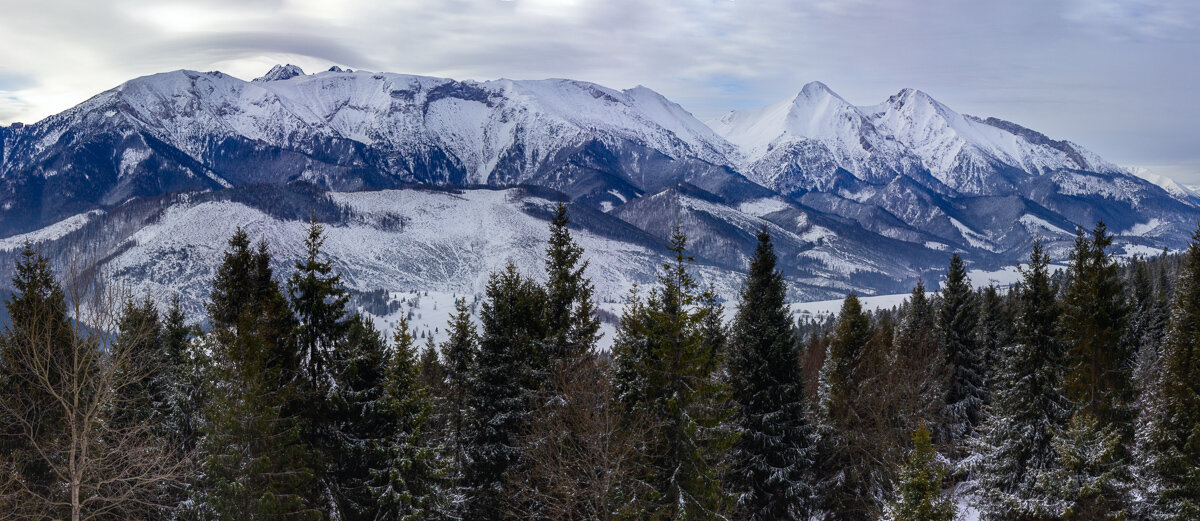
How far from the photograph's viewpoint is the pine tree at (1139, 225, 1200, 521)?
26172 mm

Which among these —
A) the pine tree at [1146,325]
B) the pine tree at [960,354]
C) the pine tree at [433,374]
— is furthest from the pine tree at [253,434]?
the pine tree at [1146,325]

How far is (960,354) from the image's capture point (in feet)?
127

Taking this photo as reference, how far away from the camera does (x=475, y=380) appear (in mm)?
26016

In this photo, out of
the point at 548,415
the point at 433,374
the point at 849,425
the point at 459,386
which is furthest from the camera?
the point at 433,374

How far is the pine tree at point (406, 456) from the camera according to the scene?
76.7 feet

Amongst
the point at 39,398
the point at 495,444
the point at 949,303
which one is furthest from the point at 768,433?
the point at 39,398

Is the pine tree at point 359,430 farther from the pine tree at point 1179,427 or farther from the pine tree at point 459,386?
the pine tree at point 1179,427

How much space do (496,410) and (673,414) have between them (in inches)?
298

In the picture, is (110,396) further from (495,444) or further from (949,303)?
(949,303)

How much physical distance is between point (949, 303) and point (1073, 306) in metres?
9.29

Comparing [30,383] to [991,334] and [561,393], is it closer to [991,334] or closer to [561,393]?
[561,393]

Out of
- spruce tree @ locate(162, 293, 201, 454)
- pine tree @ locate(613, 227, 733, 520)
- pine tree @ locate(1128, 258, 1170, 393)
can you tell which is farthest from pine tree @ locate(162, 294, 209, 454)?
pine tree @ locate(1128, 258, 1170, 393)

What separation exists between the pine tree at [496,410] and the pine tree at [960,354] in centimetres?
2338

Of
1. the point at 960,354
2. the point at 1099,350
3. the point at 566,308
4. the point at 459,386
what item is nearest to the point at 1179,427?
the point at 1099,350
